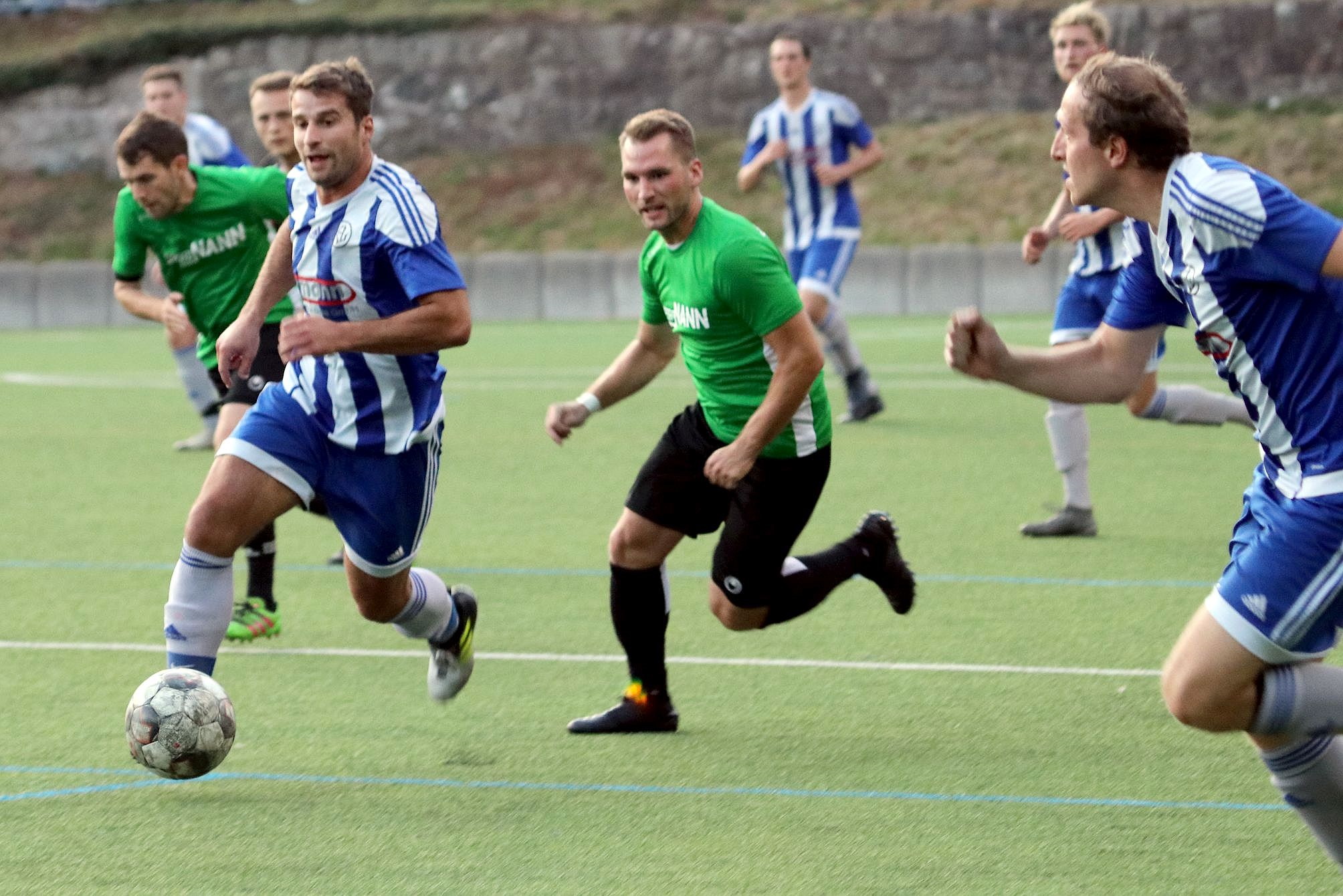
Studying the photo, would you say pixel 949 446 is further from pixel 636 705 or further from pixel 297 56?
pixel 297 56

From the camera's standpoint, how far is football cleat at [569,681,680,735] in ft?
18.0

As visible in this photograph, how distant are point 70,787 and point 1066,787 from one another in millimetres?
2451

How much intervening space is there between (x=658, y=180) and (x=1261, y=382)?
6.53 ft

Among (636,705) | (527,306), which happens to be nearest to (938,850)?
(636,705)

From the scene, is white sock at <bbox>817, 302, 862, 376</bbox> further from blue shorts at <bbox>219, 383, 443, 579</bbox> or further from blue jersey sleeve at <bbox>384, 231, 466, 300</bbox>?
blue jersey sleeve at <bbox>384, 231, 466, 300</bbox>

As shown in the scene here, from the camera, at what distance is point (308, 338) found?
4879 millimetres

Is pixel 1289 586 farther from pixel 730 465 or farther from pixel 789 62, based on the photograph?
pixel 789 62

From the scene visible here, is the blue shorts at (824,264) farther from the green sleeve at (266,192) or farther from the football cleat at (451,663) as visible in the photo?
the football cleat at (451,663)

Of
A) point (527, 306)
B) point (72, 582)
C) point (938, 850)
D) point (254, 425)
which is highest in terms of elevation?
point (254, 425)

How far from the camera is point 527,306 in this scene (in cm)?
2422

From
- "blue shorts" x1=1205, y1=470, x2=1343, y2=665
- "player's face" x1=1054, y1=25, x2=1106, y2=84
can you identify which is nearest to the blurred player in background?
"player's face" x1=1054, y1=25, x2=1106, y2=84

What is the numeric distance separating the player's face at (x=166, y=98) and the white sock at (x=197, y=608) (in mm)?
5945

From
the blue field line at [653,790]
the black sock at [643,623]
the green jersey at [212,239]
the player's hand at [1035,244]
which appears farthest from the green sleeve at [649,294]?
the player's hand at [1035,244]

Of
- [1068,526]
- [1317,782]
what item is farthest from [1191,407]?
[1317,782]
